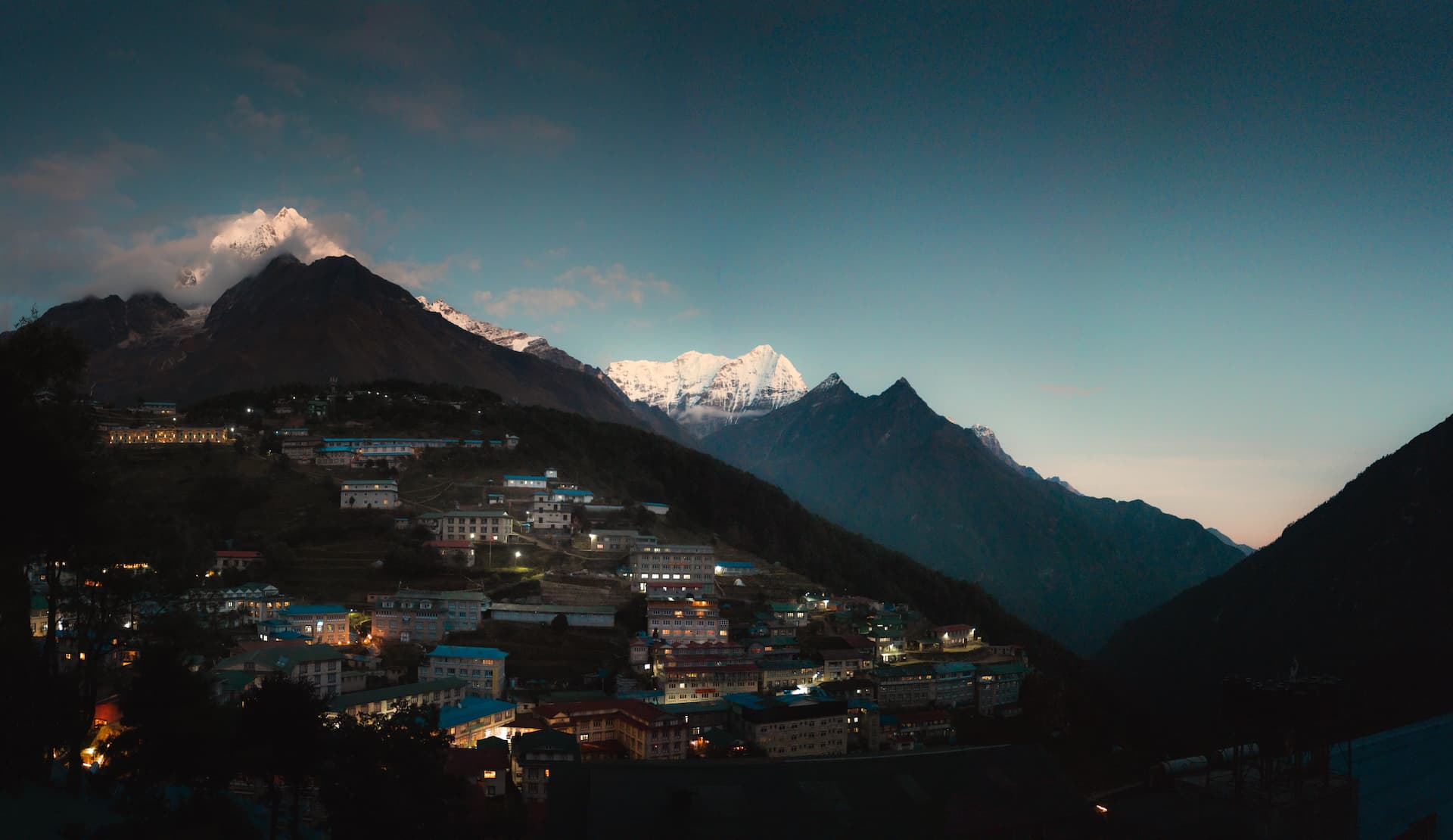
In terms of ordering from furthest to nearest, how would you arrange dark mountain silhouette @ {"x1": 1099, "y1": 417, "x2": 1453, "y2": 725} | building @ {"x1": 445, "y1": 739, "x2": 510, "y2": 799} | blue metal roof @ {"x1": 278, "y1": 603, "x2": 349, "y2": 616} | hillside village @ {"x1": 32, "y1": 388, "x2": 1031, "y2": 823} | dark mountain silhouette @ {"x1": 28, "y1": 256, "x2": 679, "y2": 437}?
dark mountain silhouette @ {"x1": 28, "y1": 256, "x2": 679, "y2": 437}, dark mountain silhouette @ {"x1": 1099, "y1": 417, "x2": 1453, "y2": 725}, blue metal roof @ {"x1": 278, "y1": 603, "x2": 349, "y2": 616}, hillside village @ {"x1": 32, "y1": 388, "x2": 1031, "y2": 823}, building @ {"x1": 445, "y1": 739, "x2": 510, "y2": 799}

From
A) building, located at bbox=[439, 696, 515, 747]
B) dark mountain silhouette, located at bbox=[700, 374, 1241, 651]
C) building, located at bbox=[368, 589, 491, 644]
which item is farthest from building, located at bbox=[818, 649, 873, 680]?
dark mountain silhouette, located at bbox=[700, 374, 1241, 651]

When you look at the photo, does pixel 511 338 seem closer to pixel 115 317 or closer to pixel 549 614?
pixel 115 317

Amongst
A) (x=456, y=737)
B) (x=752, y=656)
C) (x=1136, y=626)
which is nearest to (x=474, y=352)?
(x=1136, y=626)

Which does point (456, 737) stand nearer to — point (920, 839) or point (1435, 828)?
point (920, 839)

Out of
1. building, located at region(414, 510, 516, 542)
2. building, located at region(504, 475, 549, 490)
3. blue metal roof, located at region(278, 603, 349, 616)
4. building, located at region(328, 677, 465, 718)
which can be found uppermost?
building, located at region(504, 475, 549, 490)

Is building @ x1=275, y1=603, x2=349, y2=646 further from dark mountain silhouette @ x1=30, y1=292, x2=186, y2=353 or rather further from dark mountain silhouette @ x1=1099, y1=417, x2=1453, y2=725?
dark mountain silhouette @ x1=30, y1=292, x2=186, y2=353

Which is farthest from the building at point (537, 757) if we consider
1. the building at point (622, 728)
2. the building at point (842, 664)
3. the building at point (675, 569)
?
the building at point (675, 569)
